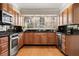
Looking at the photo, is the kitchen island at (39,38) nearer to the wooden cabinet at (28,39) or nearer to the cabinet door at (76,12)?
the wooden cabinet at (28,39)

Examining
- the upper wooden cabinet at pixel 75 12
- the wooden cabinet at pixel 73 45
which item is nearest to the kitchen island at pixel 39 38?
the upper wooden cabinet at pixel 75 12

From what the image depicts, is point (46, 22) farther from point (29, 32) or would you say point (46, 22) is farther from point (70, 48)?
point (70, 48)

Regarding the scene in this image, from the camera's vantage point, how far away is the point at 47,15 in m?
9.74

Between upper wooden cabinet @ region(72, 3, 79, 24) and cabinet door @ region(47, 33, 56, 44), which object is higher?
upper wooden cabinet @ region(72, 3, 79, 24)

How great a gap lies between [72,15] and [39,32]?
396 cm

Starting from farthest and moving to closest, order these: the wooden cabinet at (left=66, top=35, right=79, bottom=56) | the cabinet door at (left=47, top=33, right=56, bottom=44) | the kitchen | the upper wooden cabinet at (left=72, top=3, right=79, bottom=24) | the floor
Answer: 1. the cabinet door at (left=47, top=33, right=56, bottom=44)
2. the kitchen
3. the floor
4. the upper wooden cabinet at (left=72, top=3, right=79, bottom=24)
5. the wooden cabinet at (left=66, top=35, right=79, bottom=56)

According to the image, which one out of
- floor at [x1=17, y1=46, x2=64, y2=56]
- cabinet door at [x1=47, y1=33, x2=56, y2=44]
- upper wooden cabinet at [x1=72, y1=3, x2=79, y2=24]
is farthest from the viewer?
cabinet door at [x1=47, y1=33, x2=56, y2=44]

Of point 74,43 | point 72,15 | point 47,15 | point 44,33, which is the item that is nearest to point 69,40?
point 74,43

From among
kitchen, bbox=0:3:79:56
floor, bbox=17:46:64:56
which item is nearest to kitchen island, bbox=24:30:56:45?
kitchen, bbox=0:3:79:56

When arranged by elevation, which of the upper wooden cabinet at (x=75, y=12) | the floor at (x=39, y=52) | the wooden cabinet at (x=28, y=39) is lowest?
the floor at (x=39, y=52)

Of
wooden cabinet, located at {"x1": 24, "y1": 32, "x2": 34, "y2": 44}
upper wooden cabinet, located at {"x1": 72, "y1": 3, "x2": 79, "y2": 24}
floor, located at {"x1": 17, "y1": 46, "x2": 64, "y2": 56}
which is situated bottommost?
floor, located at {"x1": 17, "y1": 46, "x2": 64, "y2": 56}

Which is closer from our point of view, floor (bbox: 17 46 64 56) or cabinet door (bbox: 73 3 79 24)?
cabinet door (bbox: 73 3 79 24)

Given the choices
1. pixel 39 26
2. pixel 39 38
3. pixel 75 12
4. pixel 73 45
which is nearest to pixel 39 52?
pixel 73 45

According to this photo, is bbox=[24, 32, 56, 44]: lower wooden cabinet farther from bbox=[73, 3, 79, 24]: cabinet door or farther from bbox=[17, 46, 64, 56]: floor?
bbox=[73, 3, 79, 24]: cabinet door
